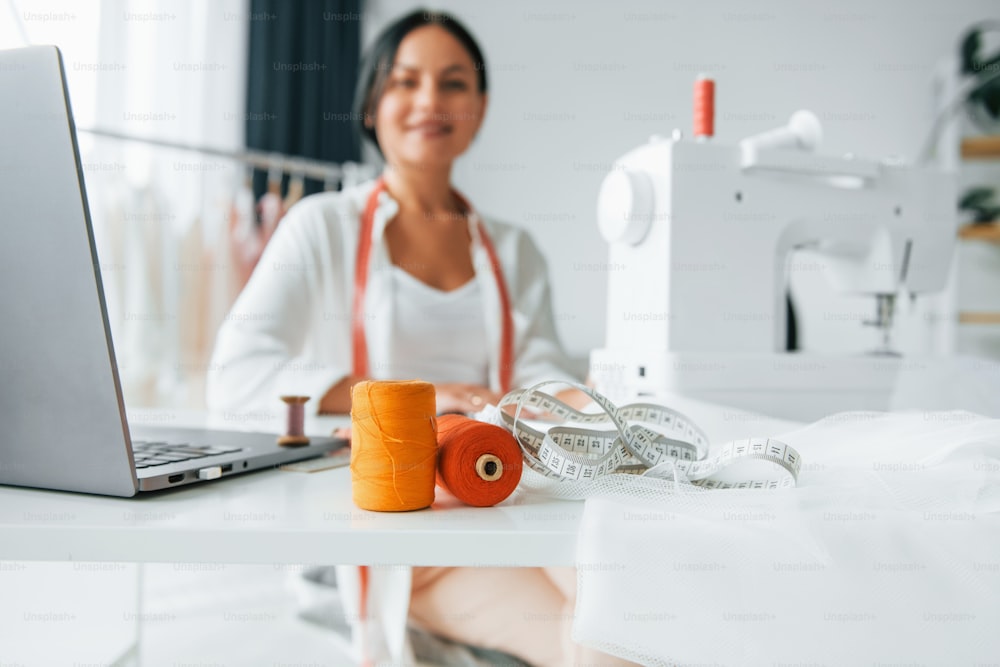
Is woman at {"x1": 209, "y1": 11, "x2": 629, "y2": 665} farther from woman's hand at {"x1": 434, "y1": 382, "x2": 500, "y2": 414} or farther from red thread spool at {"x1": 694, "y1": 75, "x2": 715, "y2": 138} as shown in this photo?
red thread spool at {"x1": 694, "y1": 75, "x2": 715, "y2": 138}

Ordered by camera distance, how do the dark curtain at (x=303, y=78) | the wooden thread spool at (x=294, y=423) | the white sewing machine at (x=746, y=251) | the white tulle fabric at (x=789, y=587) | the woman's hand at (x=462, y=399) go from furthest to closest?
the dark curtain at (x=303, y=78)
the woman's hand at (x=462, y=399)
the white sewing machine at (x=746, y=251)
the wooden thread spool at (x=294, y=423)
the white tulle fabric at (x=789, y=587)

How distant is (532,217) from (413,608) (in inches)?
105

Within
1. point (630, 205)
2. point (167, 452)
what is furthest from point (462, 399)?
point (167, 452)

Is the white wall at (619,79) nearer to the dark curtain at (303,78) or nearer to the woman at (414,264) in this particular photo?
the dark curtain at (303,78)

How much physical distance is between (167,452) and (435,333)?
1.14 metres

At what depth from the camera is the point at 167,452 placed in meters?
0.71

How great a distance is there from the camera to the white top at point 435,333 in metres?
1.80

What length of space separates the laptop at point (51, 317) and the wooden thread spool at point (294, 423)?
0.58 feet

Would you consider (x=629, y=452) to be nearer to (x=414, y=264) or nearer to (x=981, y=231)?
(x=414, y=264)

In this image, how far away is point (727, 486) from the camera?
64 centimetres

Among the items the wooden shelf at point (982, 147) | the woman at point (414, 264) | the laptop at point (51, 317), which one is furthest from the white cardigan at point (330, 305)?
the wooden shelf at point (982, 147)

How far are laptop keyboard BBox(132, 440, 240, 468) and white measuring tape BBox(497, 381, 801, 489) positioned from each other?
0.30m

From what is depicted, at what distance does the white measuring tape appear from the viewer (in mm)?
622

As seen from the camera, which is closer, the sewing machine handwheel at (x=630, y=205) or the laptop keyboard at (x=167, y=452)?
the laptop keyboard at (x=167, y=452)
